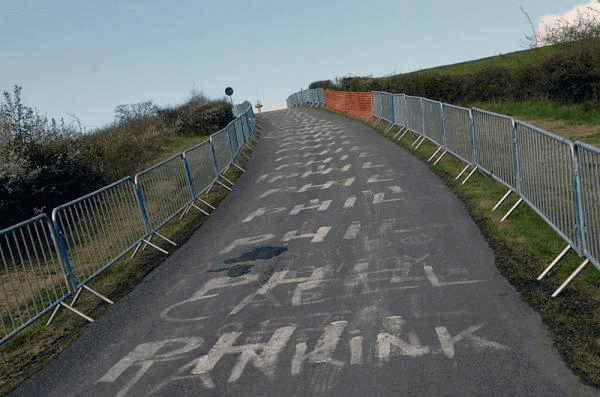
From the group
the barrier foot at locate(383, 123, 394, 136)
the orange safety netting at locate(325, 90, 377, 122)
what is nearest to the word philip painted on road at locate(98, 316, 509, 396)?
the barrier foot at locate(383, 123, 394, 136)

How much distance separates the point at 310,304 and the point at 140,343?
6.96 feet

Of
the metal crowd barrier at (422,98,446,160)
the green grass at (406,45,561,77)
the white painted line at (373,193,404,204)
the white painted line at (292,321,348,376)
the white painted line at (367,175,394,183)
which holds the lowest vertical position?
the white painted line at (292,321,348,376)

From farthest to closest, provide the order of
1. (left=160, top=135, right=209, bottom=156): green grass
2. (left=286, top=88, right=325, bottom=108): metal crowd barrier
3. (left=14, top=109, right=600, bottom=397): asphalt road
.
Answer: (left=286, top=88, right=325, bottom=108): metal crowd barrier
(left=160, top=135, right=209, bottom=156): green grass
(left=14, top=109, right=600, bottom=397): asphalt road

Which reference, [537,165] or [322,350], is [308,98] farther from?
[322,350]

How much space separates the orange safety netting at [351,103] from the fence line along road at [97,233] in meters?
16.3

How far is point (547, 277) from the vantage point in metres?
7.19

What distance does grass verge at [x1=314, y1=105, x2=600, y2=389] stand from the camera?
210 inches

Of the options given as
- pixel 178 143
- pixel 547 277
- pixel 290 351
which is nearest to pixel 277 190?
pixel 547 277

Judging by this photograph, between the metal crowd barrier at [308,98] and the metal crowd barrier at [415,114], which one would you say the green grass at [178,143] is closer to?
the metal crowd barrier at [415,114]

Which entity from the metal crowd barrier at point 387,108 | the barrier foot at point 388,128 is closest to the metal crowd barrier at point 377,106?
the metal crowd barrier at point 387,108

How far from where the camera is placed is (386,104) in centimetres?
2650

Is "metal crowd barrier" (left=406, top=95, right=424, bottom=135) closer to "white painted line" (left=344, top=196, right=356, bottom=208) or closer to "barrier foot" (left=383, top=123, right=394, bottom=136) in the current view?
"barrier foot" (left=383, top=123, right=394, bottom=136)

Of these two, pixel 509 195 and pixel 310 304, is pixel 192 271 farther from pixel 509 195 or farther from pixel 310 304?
pixel 509 195

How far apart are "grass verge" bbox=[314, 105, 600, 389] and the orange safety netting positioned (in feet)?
65.9
